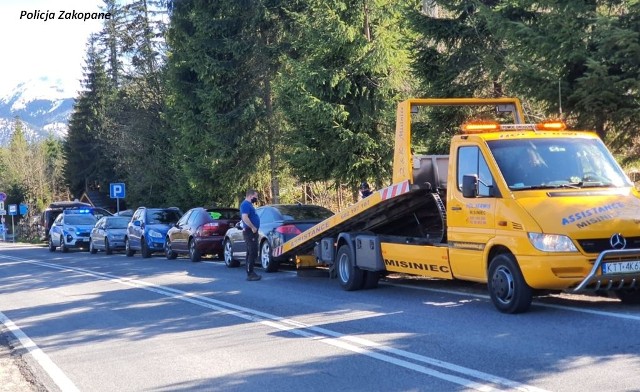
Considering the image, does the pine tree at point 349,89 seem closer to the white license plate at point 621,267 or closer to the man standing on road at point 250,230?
the man standing on road at point 250,230

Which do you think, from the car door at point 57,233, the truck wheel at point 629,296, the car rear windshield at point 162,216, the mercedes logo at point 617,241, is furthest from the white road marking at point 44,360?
the car door at point 57,233

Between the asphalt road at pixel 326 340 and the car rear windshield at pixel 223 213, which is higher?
the car rear windshield at pixel 223 213

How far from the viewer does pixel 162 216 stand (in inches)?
1057

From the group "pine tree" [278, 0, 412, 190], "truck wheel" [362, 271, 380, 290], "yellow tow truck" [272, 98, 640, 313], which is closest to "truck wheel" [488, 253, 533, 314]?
"yellow tow truck" [272, 98, 640, 313]

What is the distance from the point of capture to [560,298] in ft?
34.5

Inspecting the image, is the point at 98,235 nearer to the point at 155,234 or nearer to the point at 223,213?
the point at 155,234

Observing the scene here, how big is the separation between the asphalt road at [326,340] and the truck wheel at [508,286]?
0.21m

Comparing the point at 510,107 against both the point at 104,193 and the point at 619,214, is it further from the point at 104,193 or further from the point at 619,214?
the point at 104,193

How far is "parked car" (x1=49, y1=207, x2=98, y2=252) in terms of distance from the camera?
109ft

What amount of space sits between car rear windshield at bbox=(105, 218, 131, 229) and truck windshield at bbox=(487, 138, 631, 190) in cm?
2274

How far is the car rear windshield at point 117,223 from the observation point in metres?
30.2

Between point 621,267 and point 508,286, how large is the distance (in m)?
1.31

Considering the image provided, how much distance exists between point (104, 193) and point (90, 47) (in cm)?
1534

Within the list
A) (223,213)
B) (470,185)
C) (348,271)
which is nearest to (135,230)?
(223,213)
